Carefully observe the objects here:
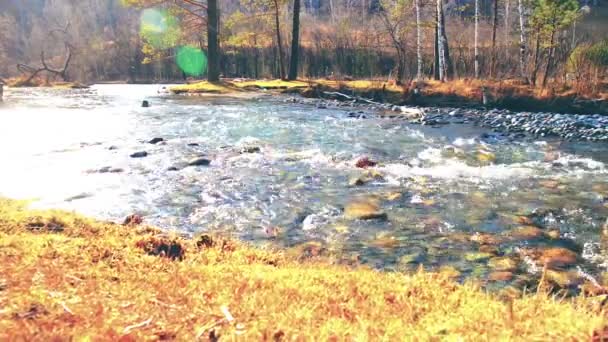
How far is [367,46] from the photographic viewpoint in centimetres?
3500

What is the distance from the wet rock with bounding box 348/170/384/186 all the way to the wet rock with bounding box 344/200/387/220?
121cm

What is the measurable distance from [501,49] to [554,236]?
2547cm

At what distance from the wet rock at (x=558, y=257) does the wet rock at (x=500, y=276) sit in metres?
0.51

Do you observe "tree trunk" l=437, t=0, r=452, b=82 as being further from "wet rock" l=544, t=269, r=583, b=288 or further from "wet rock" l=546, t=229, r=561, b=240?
"wet rock" l=544, t=269, r=583, b=288

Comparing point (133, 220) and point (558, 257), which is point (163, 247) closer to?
point (133, 220)

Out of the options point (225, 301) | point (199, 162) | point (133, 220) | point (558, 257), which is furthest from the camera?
point (199, 162)

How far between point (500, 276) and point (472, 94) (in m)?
16.9

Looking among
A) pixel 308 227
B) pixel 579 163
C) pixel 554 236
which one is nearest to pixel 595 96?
pixel 579 163

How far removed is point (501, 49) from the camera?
29.2m

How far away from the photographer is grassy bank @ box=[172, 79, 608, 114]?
1844 cm

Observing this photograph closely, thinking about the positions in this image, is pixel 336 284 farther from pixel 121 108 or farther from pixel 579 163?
pixel 121 108

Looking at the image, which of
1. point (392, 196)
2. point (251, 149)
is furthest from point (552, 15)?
point (392, 196)

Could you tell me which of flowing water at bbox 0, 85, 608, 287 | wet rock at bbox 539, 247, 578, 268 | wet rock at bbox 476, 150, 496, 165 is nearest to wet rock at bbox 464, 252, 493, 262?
flowing water at bbox 0, 85, 608, 287

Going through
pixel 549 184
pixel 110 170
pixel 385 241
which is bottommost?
pixel 385 241
